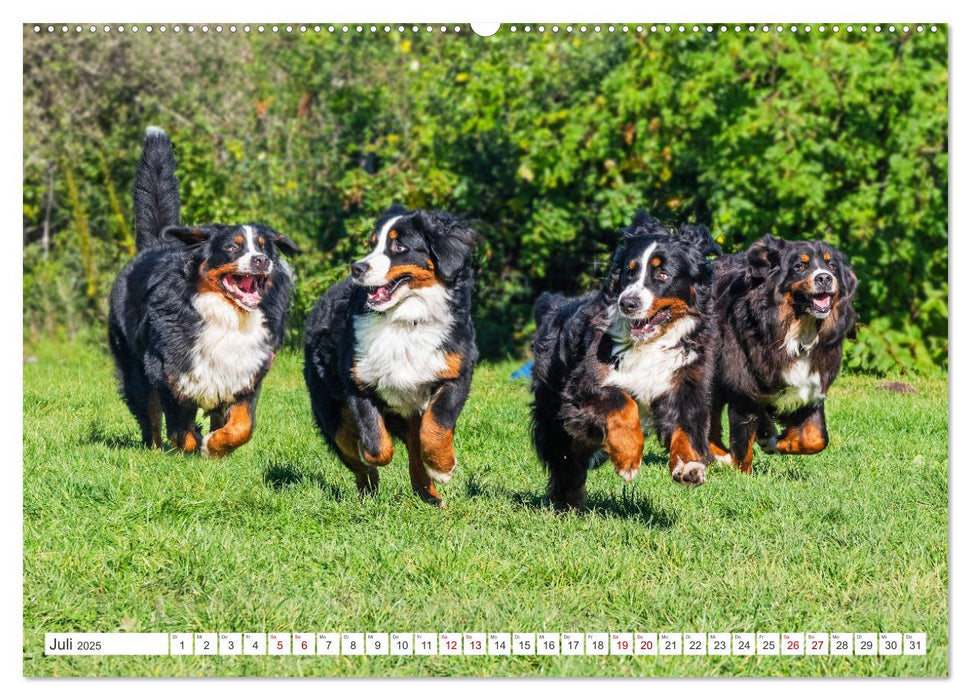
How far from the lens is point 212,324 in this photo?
7.21m

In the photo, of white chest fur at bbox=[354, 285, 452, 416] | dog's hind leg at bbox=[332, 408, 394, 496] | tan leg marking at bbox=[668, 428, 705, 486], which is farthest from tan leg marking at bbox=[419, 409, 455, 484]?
tan leg marking at bbox=[668, 428, 705, 486]

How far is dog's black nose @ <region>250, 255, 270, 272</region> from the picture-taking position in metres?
6.87

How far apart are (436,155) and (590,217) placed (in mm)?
1705

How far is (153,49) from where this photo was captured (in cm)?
1056

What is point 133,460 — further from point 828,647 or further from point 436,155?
point 436,155

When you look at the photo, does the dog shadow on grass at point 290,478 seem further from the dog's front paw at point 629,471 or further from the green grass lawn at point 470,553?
the dog's front paw at point 629,471

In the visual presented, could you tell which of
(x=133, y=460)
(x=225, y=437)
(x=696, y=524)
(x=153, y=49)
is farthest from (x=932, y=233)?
(x=153, y=49)

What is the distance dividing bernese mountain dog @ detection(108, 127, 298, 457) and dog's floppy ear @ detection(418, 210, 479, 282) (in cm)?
132

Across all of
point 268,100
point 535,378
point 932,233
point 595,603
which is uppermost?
point 268,100

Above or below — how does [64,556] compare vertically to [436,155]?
below

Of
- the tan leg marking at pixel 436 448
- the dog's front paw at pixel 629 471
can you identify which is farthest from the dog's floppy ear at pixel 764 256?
the tan leg marking at pixel 436 448

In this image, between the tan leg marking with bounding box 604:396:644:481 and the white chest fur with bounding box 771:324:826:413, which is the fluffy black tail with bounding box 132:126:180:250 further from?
the white chest fur with bounding box 771:324:826:413

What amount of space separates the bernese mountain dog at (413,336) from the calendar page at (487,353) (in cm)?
2

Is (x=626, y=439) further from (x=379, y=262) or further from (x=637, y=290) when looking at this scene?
(x=379, y=262)
